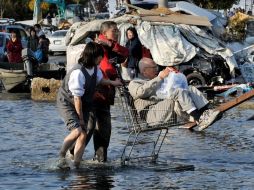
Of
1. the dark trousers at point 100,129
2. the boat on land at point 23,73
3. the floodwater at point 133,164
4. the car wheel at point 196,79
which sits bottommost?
the car wheel at point 196,79

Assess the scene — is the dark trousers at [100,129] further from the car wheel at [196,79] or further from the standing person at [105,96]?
the car wheel at [196,79]

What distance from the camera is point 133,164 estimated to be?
11.8 metres

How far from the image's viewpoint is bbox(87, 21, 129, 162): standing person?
37.0ft

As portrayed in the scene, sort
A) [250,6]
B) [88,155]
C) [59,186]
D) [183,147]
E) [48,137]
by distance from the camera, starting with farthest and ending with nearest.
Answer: [250,6]
[48,137]
[183,147]
[88,155]
[59,186]

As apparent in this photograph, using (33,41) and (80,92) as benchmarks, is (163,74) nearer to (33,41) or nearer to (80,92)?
(80,92)

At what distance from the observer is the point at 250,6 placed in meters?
56.7

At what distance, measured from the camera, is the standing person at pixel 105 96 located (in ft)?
37.0

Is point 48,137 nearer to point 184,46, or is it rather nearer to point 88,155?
point 88,155

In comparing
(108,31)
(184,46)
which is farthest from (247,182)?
(184,46)

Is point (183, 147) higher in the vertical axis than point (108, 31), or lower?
lower

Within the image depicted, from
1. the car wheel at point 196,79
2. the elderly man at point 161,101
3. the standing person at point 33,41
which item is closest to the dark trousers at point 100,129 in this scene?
the elderly man at point 161,101

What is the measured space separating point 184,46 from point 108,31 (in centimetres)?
1446

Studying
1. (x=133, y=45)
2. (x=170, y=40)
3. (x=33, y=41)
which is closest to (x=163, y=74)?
(x=133, y=45)

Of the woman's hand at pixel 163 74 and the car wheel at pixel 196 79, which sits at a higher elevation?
the woman's hand at pixel 163 74
